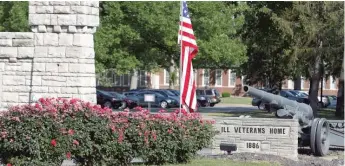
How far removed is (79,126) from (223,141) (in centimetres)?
628

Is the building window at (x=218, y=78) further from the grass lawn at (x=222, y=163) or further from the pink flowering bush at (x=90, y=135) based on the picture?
the pink flowering bush at (x=90, y=135)

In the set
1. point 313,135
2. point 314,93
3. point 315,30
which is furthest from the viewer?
point 314,93

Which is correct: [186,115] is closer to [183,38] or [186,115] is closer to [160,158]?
[160,158]

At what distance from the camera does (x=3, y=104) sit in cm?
1834

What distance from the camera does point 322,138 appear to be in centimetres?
1830

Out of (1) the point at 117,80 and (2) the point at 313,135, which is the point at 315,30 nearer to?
(2) the point at 313,135

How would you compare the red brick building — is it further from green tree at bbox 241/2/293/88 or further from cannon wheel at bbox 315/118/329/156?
cannon wheel at bbox 315/118/329/156

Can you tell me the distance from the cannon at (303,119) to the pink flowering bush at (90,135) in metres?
4.77

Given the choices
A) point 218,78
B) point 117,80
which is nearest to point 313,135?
point 117,80

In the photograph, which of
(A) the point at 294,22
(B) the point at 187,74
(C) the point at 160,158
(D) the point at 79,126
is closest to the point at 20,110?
(D) the point at 79,126

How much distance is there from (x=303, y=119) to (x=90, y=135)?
7.90 metres

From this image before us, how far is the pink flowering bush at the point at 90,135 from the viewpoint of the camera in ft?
37.8

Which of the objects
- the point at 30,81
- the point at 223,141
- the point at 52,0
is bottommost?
the point at 223,141

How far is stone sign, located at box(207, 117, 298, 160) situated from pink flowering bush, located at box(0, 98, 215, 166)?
3.41 m
